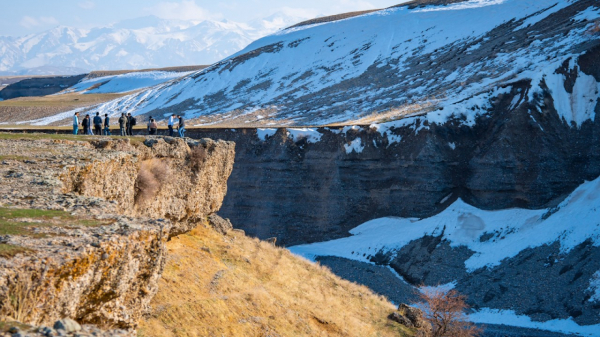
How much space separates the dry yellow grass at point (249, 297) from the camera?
55.8ft

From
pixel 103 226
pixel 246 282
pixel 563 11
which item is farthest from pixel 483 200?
pixel 103 226

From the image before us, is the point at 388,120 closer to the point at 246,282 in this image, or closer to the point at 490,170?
the point at 490,170

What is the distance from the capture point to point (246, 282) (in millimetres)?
21391

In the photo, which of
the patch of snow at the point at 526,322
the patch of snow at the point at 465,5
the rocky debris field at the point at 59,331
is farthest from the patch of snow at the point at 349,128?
the patch of snow at the point at 465,5

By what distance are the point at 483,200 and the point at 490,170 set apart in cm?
243

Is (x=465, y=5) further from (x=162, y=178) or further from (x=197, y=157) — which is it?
(x=162, y=178)

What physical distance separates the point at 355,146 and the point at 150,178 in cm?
3560

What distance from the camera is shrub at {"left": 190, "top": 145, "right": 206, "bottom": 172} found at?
21312 mm

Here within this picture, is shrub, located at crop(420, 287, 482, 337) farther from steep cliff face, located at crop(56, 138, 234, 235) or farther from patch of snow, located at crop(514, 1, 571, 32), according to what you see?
patch of snow, located at crop(514, 1, 571, 32)

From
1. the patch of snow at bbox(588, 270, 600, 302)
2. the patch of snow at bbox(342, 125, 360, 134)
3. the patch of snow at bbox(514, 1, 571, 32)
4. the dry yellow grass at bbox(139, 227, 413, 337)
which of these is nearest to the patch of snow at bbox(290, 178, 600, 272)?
the patch of snow at bbox(588, 270, 600, 302)

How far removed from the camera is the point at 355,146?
52.8m

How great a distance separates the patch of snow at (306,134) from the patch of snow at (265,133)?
1506 millimetres

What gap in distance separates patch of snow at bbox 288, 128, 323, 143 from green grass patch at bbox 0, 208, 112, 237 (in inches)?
1758

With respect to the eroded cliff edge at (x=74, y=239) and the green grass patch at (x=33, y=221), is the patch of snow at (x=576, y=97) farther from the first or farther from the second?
the green grass patch at (x=33, y=221)
